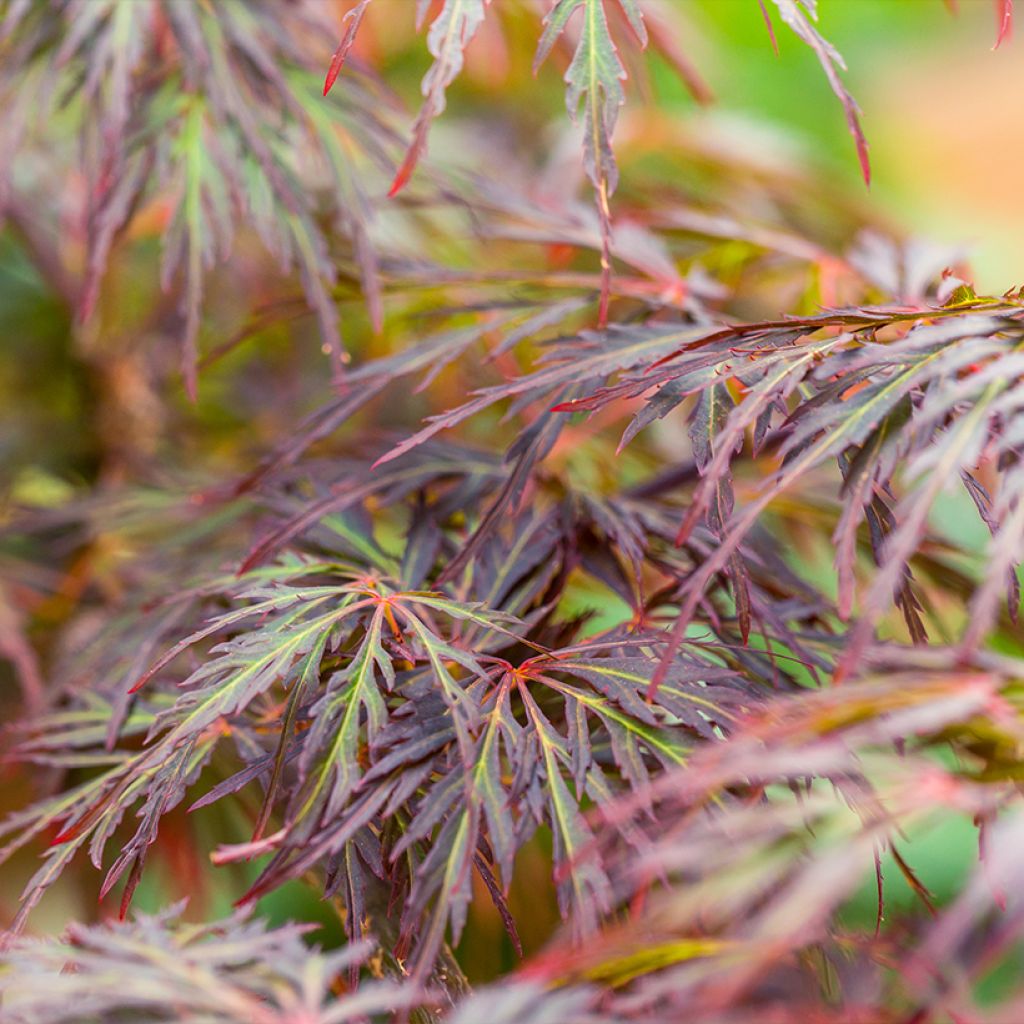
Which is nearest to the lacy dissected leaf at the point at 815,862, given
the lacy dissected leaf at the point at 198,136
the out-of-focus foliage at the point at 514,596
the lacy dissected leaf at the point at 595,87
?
the out-of-focus foliage at the point at 514,596

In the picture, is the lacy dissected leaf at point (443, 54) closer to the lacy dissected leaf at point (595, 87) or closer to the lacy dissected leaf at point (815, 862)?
the lacy dissected leaf at point (595, 87)

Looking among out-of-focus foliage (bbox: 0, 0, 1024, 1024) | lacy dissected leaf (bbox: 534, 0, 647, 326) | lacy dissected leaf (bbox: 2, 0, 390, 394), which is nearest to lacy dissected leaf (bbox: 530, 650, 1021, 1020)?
out-of-focus foliage (bbox: 0, 0, 1024, 1024)

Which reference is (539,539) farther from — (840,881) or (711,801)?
(840,881)

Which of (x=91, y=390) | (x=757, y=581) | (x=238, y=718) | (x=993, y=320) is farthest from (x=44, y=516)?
(x=993, y=320)

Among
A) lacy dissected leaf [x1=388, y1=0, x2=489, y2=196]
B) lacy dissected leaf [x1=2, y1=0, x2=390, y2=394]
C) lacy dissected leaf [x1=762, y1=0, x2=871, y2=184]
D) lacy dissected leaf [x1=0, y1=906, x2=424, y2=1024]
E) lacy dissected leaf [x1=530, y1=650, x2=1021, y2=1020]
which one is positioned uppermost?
lacy dissected leaf [x1=762, y1=0, x2=871, y2=184]

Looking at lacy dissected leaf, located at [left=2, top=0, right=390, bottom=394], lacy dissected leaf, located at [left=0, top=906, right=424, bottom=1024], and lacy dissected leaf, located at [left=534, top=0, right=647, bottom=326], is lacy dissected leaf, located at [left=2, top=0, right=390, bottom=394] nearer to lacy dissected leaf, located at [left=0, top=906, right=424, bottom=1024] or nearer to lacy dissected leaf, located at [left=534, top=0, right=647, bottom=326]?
lacy dissected leaf, located at [left=534, top=0, right=647, bottom=326]

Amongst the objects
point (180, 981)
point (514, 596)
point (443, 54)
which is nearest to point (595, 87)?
point (443, 54)

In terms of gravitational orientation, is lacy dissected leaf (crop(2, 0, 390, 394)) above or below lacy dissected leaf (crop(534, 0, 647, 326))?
below

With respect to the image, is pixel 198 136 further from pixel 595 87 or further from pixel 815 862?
pixel 815 862

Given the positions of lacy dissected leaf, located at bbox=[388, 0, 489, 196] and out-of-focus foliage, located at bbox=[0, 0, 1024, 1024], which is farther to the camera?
lacy dissected leaf, located at bbox=[388, 0, 489, 196]
